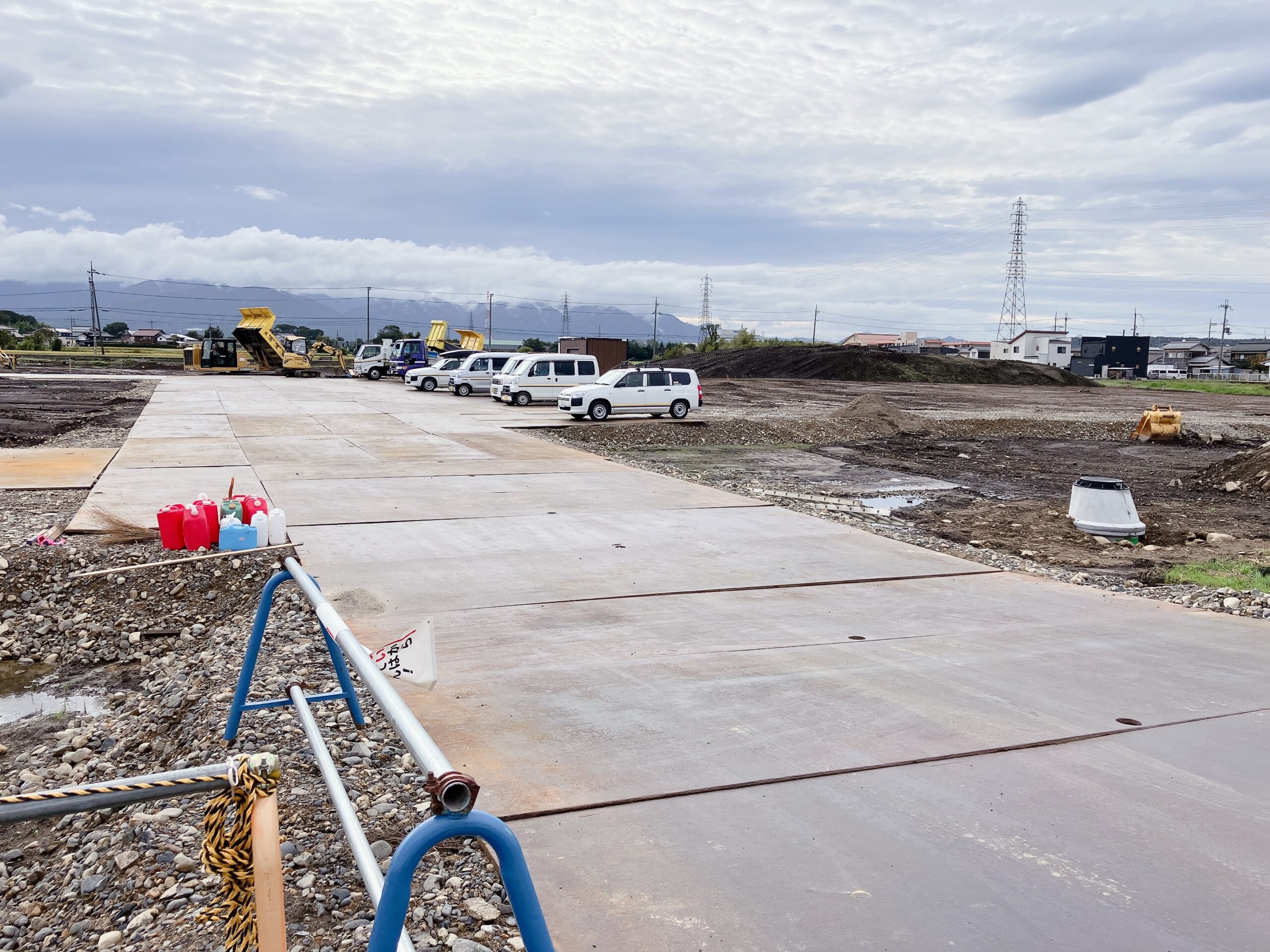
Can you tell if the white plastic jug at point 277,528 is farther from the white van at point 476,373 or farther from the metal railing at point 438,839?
the white van at point 476,373

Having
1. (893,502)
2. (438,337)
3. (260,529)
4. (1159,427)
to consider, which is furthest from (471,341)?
(260,529)

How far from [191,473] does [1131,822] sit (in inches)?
568

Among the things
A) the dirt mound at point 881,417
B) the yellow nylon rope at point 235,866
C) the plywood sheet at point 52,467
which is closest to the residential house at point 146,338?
the dirt mound at point 881,417

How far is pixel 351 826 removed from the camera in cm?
380

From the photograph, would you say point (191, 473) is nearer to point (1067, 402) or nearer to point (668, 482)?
point (668, 482)

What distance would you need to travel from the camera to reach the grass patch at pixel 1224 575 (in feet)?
32.1

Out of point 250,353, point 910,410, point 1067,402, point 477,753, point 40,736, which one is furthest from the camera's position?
point 250,353

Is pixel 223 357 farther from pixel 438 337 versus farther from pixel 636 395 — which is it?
pixel 636 395

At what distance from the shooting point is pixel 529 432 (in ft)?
82.6

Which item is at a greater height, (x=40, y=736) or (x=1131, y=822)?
(x=1131, y=822)

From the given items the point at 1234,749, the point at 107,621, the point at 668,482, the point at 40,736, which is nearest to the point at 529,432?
the point at 668,482

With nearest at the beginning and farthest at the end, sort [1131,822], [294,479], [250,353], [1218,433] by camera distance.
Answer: [1131,822]
[294,479]
[1218,433]
[250,353]

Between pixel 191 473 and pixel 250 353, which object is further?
pixel 250 353

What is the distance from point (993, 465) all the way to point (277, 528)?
53.9ft
